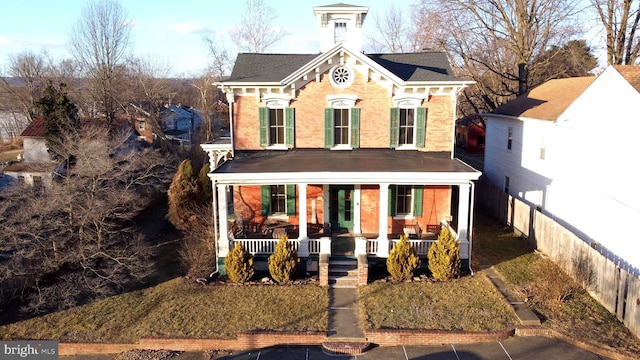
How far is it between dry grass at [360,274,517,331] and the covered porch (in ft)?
4.67

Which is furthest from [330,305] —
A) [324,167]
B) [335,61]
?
[335,61]

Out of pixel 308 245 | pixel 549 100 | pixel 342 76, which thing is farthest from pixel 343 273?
pixel 549 100

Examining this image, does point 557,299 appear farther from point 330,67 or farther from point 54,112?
point 54,112

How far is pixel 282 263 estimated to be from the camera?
531 inches

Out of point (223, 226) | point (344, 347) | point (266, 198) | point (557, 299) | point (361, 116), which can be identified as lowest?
point (344, 347)

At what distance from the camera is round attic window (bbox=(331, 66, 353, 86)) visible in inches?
648

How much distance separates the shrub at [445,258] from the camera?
13523 millimetres

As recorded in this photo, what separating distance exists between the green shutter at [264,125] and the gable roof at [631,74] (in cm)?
1199

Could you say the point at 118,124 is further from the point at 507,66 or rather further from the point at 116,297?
the point at 507,66

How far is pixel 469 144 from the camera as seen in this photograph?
1750 inches

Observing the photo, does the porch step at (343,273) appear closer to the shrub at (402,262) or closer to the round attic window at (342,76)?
the shrub at (402,262)

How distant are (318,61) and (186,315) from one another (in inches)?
392

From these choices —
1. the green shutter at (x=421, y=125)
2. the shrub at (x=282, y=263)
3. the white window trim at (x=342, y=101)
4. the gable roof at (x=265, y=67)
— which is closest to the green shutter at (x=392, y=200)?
the green shutter at (x=421, y=125)

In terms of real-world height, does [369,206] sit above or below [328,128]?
below
